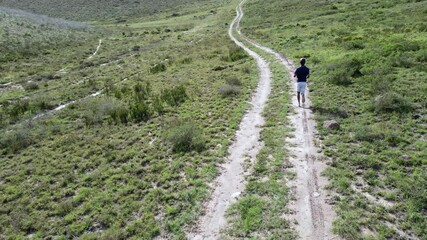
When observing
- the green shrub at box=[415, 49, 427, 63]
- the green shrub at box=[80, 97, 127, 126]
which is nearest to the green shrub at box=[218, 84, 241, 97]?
the green shrub at box=[80, 97, 127, 126]

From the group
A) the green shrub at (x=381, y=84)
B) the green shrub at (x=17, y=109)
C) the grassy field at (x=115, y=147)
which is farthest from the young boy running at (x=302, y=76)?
the green shrub at (x=17, y=109)

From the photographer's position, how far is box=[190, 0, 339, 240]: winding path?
371 inches

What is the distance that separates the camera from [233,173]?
1256 centimetres

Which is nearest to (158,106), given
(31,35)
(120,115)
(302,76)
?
(120,115)

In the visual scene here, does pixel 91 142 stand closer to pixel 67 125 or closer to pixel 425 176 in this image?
pixel 67 125

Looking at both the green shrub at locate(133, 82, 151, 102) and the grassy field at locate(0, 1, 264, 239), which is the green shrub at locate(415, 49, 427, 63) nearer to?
the grassy field at locate(0, 1, 264, 239)

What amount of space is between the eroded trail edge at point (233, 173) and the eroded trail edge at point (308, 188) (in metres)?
1.85

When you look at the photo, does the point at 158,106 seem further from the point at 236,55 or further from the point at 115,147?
the point at 236,55

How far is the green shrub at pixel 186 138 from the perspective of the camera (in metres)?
15.1

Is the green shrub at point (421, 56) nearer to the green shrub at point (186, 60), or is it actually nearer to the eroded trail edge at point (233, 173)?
the eroded trail edge at point (233, 173)

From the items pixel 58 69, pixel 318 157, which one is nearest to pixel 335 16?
pixel 58 69

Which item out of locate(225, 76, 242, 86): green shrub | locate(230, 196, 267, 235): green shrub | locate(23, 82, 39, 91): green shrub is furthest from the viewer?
locate(23, 82, 39, 91): green shrub

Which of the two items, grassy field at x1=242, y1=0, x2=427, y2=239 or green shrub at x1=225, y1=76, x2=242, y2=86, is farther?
green shrub at x1=225, y1=76, x2=242, y2=86

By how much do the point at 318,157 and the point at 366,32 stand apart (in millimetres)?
31989
